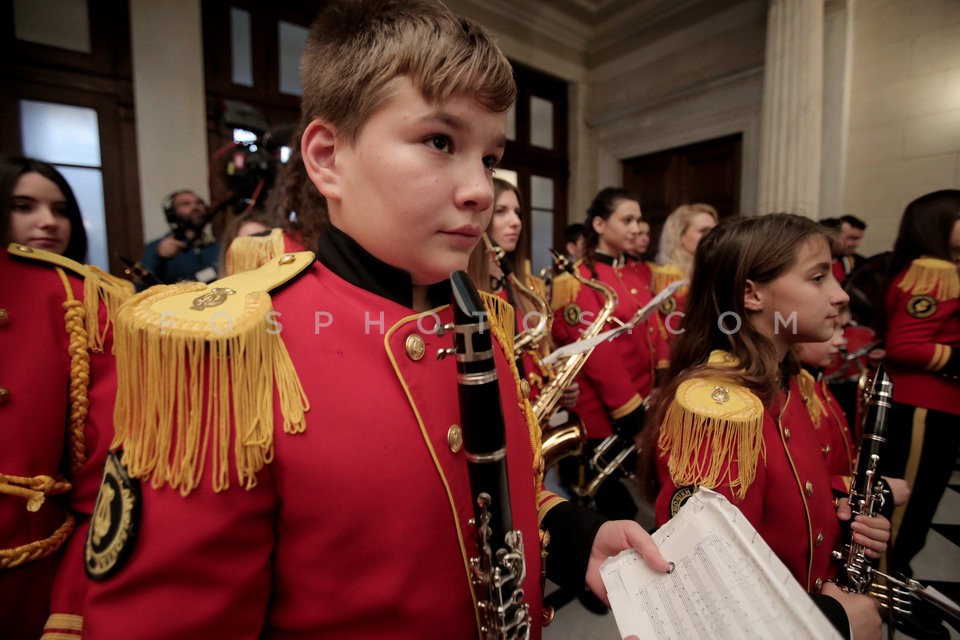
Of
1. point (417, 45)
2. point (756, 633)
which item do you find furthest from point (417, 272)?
point (756, 633)

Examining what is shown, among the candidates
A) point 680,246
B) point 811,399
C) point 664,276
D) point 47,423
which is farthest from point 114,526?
point 680,246

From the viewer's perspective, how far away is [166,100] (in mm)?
3574

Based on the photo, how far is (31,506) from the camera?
87 cm

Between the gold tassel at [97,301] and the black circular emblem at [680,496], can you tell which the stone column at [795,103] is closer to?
the black circular emblem at [680,496]

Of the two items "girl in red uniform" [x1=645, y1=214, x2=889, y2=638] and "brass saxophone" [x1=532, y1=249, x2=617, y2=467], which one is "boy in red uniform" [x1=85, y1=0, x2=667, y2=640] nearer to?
"girl in red uniform" [x1=645, y1=214, x2=889, y2=638]

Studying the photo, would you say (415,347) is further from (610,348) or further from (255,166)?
(255,166)

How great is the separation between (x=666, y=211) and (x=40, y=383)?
6612 millimetres

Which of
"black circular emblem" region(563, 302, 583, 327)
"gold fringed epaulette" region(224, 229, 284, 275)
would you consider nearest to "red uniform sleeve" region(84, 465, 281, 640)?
"gold fringed epaulette" region(224, 229, 284, 275)

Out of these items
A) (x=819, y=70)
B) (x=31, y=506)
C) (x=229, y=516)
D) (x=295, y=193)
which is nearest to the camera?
(x=229, y=516)

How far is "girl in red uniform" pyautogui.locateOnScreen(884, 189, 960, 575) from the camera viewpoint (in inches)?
81.9

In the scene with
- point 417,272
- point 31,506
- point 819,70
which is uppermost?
point 819,70

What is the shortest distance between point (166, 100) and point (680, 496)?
446 cm

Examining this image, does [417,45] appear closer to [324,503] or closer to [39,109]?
[324,503]

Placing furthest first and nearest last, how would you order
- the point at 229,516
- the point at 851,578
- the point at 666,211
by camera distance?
the point at 666,211 → the point at 851,578 → the point at 229,516
